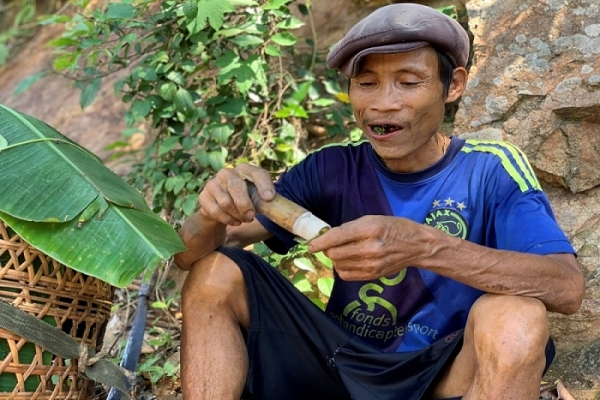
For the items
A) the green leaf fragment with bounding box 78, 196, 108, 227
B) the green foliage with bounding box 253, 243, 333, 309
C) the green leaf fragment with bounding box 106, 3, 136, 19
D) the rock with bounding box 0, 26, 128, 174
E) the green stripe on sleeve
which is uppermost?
the green leaf fragment with bounding box 78, 196, 108, 227

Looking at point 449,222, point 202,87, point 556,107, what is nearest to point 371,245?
point 449,222

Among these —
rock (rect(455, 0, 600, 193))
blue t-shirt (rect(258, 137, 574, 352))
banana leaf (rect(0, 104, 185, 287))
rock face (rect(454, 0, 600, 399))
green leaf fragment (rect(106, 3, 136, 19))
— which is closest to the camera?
banana leaf (rect(0, 104, 185, 287))

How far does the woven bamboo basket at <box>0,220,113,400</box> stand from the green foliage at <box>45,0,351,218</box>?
1.30 meters

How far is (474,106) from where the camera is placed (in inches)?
119

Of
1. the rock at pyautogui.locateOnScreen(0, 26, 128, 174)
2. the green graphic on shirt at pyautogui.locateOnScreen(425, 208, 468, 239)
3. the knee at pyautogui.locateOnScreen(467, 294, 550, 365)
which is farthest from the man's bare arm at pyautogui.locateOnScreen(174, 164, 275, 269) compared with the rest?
the rock at pyautogui.locateOnScreen(0, 26, 128, 174)

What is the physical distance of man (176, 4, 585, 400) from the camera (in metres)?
1.97

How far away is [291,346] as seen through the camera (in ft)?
7.18

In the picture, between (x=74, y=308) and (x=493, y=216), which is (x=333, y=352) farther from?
(x=74, y=308)

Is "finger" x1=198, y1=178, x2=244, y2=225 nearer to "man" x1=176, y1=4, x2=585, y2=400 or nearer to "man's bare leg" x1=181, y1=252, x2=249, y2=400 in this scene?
"man" x1=176, y1=4, x2=585, y2=400

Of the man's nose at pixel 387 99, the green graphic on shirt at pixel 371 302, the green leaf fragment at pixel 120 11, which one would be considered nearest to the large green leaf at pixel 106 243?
the green graphic on shirt at pixel 371 302

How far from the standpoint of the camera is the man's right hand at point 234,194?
198 cm

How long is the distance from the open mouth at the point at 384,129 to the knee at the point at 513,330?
60 centimetres

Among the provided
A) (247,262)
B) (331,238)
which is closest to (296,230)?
(331,238)

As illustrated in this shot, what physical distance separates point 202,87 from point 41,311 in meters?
1.90
